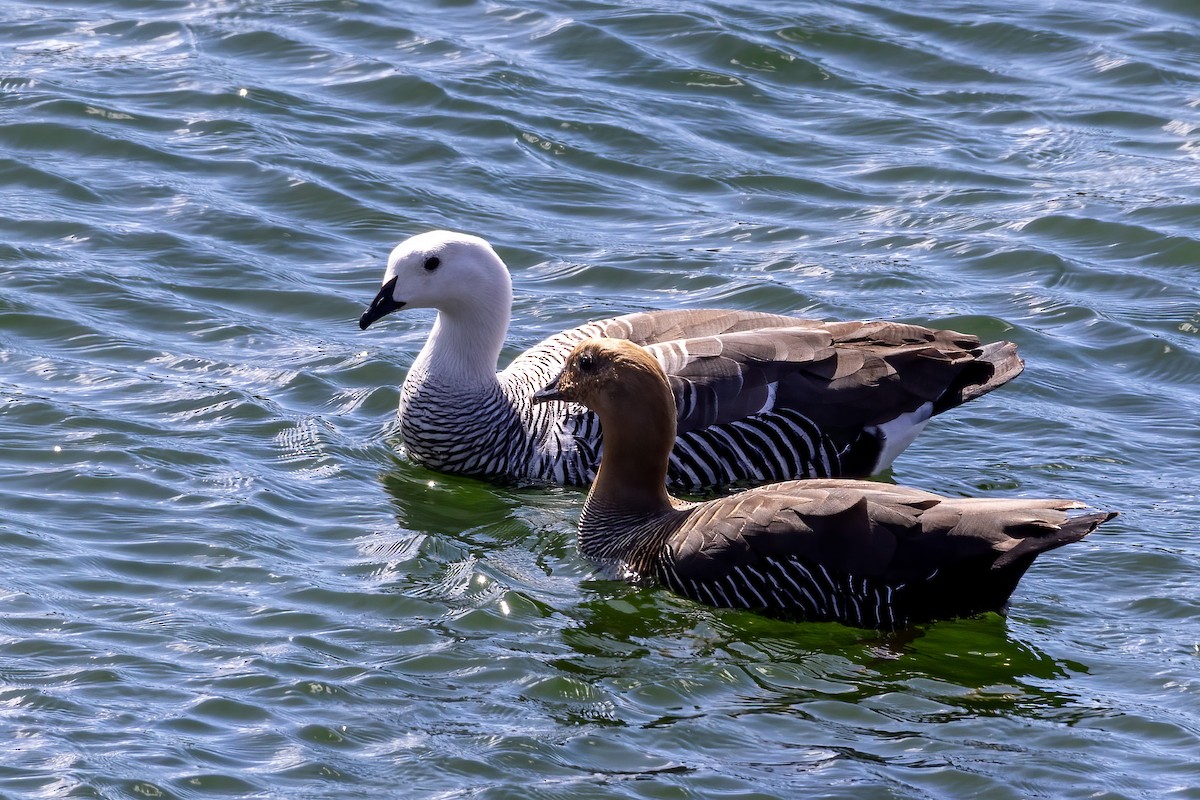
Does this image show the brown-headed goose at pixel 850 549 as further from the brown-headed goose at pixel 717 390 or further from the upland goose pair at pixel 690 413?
the brown-headed goose at pixel 717 390

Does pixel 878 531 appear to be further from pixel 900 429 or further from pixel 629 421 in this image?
pixel 900 429

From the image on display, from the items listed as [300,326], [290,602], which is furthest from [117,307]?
[290,602]

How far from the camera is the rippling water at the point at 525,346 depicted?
839 cm

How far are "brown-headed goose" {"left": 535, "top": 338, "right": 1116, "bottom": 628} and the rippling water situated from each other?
0.59ft

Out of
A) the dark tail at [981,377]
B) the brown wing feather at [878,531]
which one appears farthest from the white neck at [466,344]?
the dark tail at [981,377]

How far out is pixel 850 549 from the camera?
9.28 metres

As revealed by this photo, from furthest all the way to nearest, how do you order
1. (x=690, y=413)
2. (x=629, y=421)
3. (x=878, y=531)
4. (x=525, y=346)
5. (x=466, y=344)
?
(x=525, y=346), (x=466, y=344), (x=690, y=413), (x=629, y=421), (x=878, y=531)

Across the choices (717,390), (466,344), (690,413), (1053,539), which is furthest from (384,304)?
(1053,539)

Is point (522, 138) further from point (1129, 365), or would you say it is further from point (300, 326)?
point (1129, 365)

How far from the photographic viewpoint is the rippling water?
8.39 m

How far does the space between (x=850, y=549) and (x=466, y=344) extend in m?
3.40

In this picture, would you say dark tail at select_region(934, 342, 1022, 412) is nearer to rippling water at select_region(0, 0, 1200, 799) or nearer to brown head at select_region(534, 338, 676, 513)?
rippling water at select_region(0, 0, 1200, 799)

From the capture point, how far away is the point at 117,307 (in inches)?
503

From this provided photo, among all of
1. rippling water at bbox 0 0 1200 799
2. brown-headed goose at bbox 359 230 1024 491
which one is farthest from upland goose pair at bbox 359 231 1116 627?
rippling water at bbox 0 0 1200 799
